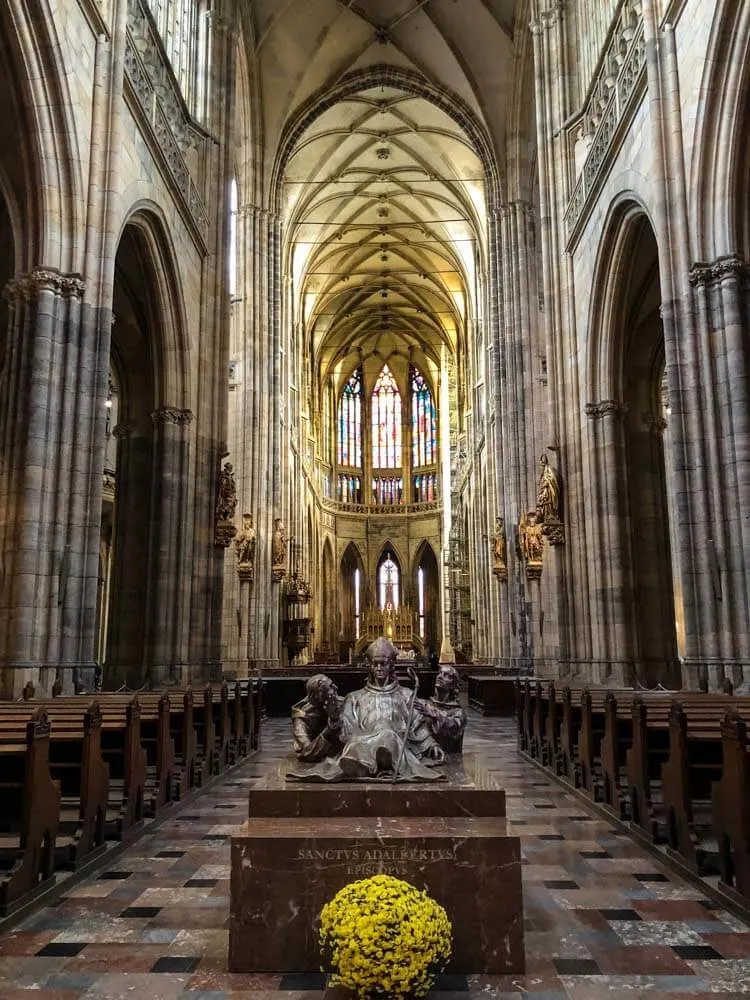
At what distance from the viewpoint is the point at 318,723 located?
5199 mm

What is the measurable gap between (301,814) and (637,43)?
42.5 ft

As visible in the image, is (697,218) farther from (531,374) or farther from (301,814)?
(531,374)

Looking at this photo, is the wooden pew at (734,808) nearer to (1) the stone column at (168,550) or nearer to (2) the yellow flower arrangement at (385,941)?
(2) the yellow flower arrangement at (385,941)

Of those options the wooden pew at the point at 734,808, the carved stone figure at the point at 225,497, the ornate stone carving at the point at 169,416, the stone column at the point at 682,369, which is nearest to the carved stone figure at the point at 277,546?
the carved stone figure at the point at 225,497

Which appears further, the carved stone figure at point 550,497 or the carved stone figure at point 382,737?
the carved stone figure at point 550,497

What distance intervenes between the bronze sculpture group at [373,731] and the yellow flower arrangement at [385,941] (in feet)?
5.04

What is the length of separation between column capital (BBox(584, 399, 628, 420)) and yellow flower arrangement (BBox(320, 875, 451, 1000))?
13.7 m

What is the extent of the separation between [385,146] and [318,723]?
32.7 m

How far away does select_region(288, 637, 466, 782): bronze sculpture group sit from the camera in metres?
4.80

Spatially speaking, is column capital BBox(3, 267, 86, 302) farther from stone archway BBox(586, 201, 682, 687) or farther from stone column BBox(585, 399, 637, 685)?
stone column BBox(585, 399, 637, 685)

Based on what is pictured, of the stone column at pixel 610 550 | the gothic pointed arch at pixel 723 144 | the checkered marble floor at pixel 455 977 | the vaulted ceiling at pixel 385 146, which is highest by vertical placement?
the vaulted ceiling at pixel 385 146

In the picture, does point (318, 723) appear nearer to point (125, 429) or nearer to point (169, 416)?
point (169, 416)

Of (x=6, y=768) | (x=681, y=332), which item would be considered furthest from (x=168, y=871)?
(x=681, y=332)

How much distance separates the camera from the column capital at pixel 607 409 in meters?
15.9
